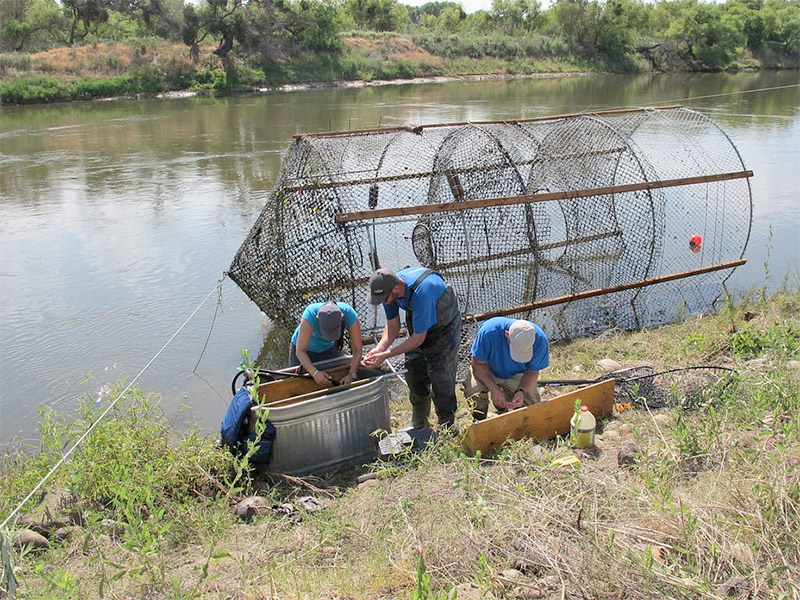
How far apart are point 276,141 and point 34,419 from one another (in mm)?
13183

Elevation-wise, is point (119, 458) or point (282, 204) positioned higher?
point (282, 204)

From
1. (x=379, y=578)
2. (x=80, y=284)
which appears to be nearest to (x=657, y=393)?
(x=379, y=578)

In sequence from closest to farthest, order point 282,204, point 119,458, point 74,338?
point 119,458, point 282,204, point 74,338

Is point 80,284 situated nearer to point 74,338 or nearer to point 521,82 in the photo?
point 74,338

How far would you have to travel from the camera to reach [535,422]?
15.0ft

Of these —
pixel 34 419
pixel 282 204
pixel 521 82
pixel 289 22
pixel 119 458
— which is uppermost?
pixel 289 22

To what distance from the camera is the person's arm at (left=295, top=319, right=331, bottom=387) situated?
486cm

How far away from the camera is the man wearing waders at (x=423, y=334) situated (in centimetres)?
454

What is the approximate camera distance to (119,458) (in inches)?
167

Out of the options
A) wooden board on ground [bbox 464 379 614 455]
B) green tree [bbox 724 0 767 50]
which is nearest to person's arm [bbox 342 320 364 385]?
wooden board on ground [bbox 464 379 614 455]

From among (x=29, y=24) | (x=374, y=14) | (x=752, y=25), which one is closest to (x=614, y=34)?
(x=752, y=25)

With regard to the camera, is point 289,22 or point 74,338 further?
point 289,22

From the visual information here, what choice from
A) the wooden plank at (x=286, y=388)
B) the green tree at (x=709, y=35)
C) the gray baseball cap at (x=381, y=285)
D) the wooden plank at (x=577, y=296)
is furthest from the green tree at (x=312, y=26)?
the gray baseball cap at (x=381, y=285)

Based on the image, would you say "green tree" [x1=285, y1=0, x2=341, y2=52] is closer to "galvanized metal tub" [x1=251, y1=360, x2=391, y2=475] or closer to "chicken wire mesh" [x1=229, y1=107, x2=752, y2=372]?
"chicken wire mesh" [x1=229, y1=107, x2=752, y2=372]
